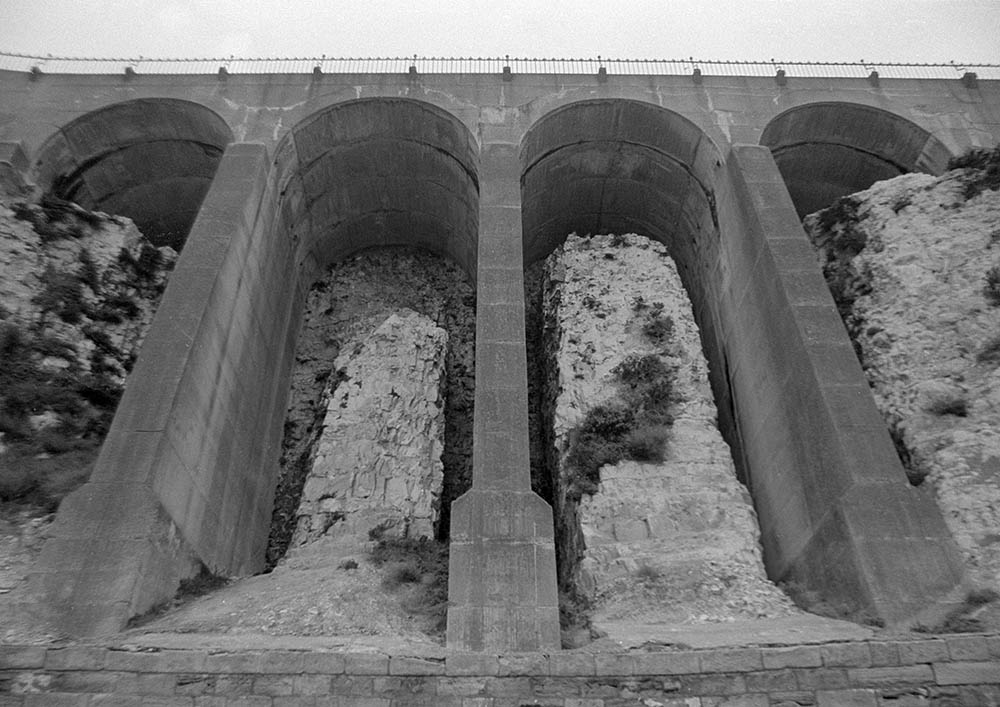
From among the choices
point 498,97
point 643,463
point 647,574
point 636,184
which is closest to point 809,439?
point 643,463

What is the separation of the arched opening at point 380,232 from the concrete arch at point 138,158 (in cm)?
212

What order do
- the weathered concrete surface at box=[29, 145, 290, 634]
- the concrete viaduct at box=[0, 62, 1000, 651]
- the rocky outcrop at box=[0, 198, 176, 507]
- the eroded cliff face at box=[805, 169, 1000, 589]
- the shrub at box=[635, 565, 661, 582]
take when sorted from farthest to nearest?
the rocky outcrop at box=[0, 198, 176, 507] → the shrub at box=[635, 565, 661, 582] → the eroded cliff face at box=[805, 169, 1000, 589] → the concrete viaduct at box=[0, 62, 1000, 651] → the weathered concrete surface at box=[29, 145, 290, 634]

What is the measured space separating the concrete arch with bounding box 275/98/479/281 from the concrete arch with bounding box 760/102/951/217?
21.3ft

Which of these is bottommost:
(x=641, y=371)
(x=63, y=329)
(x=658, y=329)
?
(x=641, y=371)

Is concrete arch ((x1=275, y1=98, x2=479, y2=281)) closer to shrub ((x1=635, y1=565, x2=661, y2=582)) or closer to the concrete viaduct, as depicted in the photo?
the concrete viaduct

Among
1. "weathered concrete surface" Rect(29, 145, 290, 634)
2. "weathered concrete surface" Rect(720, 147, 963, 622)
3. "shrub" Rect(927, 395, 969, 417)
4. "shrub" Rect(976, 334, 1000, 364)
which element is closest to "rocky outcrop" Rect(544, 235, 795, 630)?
"weathered concrete surface" Rect(720, 147, 963, 622)

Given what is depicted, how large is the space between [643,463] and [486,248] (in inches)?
175

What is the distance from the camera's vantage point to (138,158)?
53.7 ft

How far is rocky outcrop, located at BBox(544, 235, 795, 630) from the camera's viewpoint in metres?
10.1

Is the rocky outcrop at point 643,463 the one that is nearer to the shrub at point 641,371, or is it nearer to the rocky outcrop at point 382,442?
the shrub at point 641,371

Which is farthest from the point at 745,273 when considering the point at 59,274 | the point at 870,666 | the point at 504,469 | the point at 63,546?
the point at 59,274

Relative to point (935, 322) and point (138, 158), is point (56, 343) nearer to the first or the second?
point (138, 158)

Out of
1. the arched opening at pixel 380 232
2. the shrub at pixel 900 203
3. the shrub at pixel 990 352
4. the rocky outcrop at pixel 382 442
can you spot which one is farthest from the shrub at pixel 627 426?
the shrub at pixel 900 203

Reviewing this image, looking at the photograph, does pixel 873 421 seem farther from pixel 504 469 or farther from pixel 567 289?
pixel 567 289
